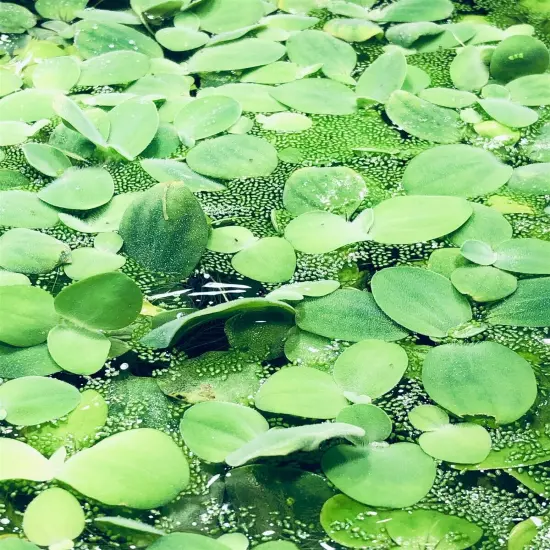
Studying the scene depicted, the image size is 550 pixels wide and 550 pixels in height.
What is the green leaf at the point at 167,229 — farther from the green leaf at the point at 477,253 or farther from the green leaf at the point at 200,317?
the green leaf at the point at 477,253

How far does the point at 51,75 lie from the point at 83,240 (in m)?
0.58

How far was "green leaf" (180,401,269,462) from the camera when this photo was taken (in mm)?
1090

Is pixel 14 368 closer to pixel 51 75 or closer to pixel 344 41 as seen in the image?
pixel 51 75

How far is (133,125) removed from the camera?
165cm

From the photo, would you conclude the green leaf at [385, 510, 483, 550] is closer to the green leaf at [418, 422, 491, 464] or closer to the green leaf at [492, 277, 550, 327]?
the green leaf at [418, 422, 491, 464]

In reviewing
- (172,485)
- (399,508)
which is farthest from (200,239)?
(399,508)

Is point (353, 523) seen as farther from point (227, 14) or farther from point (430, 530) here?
point (227, 14)

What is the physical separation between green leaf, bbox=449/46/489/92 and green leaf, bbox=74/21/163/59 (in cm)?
69

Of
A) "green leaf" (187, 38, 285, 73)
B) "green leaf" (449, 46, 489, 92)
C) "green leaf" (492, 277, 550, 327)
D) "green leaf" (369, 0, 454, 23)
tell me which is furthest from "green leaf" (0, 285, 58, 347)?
"green leaf" (369, 0, 454, 23)

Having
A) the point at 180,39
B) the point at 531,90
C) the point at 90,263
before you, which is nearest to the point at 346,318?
the point at 90,263

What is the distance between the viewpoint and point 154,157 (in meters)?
1.64

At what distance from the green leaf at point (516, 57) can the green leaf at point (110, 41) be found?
781 millimetres

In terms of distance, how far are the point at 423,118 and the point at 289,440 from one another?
3.12 ft

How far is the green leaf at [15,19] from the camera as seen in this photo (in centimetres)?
203
